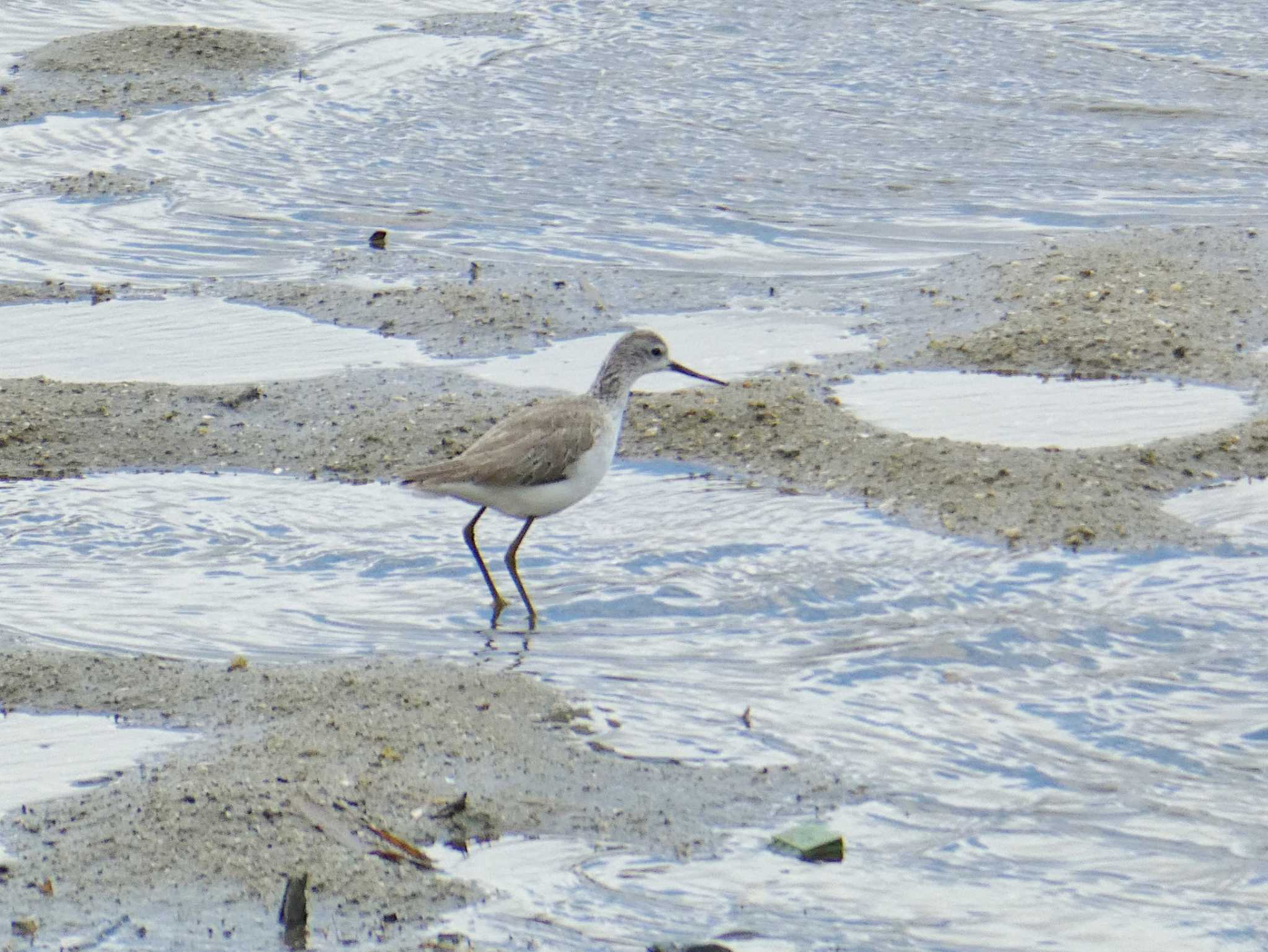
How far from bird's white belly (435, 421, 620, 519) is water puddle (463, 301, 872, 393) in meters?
1.56

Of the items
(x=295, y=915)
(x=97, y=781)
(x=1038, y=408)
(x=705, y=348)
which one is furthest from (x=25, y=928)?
(x=705, y=348)

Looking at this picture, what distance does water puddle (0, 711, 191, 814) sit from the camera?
4.68 meters

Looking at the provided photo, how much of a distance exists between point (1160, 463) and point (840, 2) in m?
8.08

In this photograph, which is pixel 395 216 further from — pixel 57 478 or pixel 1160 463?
pixel 1160 463

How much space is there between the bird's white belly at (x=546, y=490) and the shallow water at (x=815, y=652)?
27cm

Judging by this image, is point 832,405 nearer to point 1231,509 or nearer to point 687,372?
point 687,372

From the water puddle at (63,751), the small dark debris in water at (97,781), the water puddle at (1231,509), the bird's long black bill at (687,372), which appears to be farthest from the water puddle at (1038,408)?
the small dark debris in water at (97,781)

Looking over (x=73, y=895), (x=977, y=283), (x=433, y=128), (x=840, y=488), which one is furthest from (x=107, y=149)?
(x=73, y=895)

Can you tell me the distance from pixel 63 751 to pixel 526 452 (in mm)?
1922

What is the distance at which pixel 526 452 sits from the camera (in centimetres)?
623

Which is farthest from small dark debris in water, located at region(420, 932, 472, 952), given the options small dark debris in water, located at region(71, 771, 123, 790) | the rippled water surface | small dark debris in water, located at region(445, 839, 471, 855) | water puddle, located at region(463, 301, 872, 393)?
the rippled water surface

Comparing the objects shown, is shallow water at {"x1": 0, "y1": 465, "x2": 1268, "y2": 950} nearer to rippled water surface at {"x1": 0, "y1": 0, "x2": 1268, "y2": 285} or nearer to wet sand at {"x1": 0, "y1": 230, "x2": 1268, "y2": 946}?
wet sand at {"x1": 0, "y1": 230, "x2": 1268, "y2": 946}

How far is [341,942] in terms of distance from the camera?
4.00 metres

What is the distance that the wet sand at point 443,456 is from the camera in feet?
14.1
